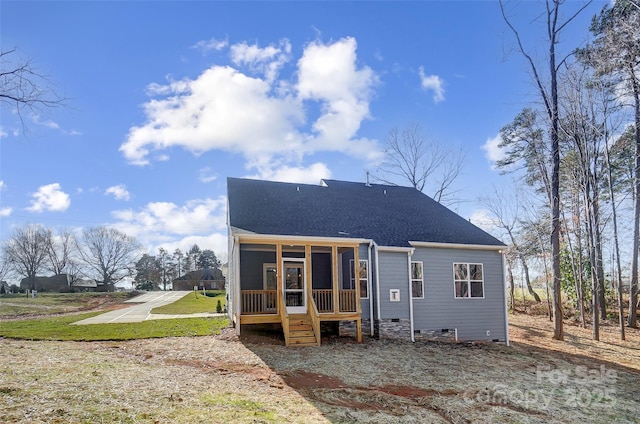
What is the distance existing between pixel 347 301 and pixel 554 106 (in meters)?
12.1

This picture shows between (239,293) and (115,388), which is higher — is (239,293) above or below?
above

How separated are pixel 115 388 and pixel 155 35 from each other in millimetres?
9078

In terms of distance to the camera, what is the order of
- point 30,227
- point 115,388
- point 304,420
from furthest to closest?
point 30,227 < point 115,388 < point 304,420

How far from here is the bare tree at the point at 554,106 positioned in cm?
1669

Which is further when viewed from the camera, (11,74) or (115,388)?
(115,388)

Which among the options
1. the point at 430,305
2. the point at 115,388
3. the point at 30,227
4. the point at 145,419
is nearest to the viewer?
the point at 145,419

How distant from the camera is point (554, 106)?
1714cm

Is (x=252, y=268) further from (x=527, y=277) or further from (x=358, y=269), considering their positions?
(x=527, y=277)

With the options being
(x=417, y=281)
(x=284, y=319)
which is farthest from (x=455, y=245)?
(x=284, y=319)

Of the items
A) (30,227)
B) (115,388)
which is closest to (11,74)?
(115,388)

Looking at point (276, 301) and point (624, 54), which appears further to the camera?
point (624, 54)

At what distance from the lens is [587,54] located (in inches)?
661

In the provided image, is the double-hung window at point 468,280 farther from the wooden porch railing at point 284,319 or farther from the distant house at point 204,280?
the distant house at point 204,280

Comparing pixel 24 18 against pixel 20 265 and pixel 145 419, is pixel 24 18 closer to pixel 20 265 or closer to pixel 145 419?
pixel 145 419
